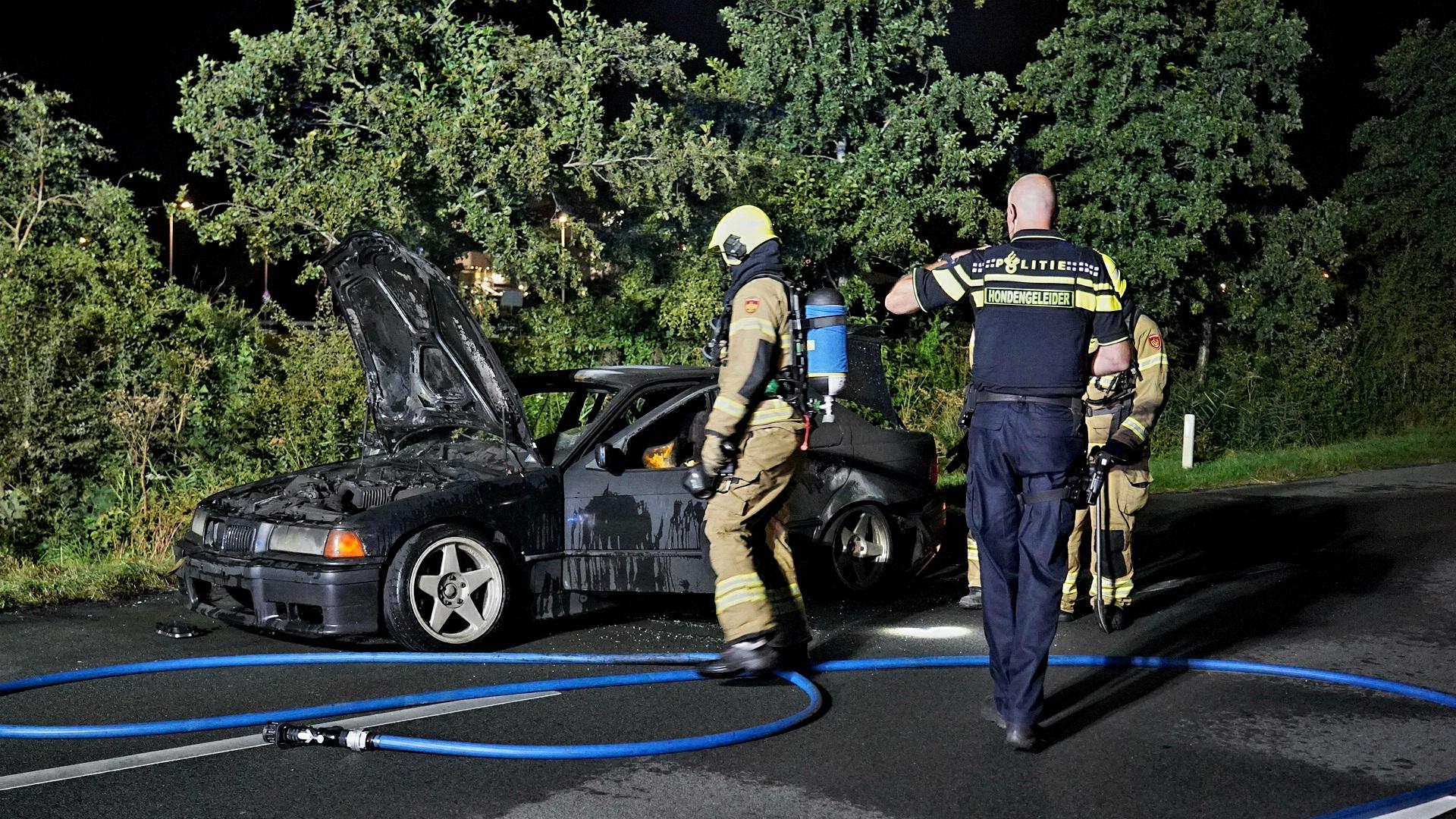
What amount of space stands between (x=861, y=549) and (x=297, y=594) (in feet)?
10.7

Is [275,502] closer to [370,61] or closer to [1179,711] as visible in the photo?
[1179,711]

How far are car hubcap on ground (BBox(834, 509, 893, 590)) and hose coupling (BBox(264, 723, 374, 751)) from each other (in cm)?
364

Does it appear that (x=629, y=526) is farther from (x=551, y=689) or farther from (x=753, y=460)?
(x=551, y=689)

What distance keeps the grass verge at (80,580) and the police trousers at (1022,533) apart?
17.8 ft

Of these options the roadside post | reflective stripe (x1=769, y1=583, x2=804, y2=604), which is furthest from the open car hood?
the roadside post

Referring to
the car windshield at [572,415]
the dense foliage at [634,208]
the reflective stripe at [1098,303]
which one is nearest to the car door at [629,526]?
the car windshield at [572,415]

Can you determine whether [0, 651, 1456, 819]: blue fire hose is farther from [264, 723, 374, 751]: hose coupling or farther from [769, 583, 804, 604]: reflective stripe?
[769, 583, 804, 604]: reflective stripe

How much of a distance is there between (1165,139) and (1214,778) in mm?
17151

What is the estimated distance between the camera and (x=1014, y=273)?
501 cm

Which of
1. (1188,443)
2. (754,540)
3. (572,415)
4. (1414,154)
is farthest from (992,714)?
Result: (1414,154)

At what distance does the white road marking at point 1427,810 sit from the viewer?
13.3 feet

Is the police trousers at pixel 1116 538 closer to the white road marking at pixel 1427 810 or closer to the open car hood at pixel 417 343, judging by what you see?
the open car hood at pixel 417 343

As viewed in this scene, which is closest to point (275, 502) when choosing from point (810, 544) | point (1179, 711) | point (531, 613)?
point (531, 613)

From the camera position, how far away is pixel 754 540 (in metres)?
5.84
